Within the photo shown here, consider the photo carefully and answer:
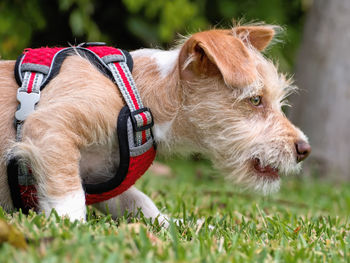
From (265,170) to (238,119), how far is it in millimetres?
470

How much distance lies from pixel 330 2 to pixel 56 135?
684 centimetres

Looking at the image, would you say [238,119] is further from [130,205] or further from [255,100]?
[130,205]

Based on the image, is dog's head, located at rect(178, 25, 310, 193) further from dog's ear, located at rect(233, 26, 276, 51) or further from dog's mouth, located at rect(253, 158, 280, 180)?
dog's ear, located at rect(233, 26, 276, 51)

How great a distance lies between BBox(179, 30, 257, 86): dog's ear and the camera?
3346 millimetres

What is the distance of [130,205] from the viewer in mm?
4121

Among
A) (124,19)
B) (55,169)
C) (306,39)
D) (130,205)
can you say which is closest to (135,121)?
(55,169)

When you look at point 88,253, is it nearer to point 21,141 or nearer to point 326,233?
point 21,141

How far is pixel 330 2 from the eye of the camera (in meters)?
8.86

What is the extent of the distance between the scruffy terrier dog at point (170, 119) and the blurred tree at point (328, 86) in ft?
16.8

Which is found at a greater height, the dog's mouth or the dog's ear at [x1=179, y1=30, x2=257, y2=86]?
the dog's ear at [x1=179, y1=30, x2=257, y2=86]

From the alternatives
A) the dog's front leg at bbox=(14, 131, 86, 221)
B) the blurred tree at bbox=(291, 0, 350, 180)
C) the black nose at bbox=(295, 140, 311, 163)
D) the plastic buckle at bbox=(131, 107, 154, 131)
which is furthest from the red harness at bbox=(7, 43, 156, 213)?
the blurred tree at bbox=(291, 0, 350, 180)

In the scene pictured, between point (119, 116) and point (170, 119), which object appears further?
point (170, 119)

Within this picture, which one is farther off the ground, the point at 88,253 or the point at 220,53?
the point at 220,53

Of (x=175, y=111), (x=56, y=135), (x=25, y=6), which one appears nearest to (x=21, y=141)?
(x=56, y=135)
